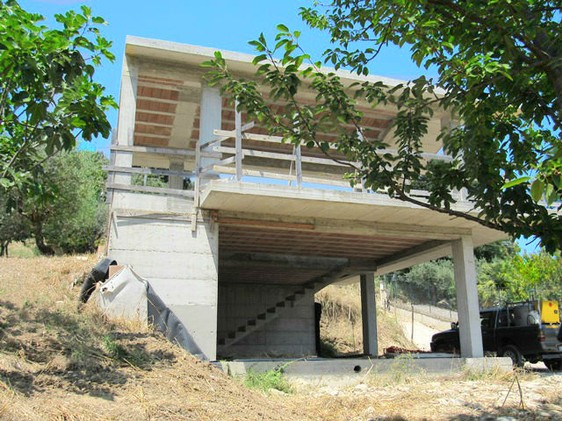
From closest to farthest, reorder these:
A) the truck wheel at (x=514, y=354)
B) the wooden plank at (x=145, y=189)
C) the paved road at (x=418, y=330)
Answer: the wooden plank at (x=145, y=189)
the truck wheel at (x=514, y=354)
the paved road at (x=418, y=330)

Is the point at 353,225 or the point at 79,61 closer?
the point at 79,61

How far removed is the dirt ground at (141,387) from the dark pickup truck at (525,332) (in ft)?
11.7

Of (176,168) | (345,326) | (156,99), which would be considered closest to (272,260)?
Result: (176,168)

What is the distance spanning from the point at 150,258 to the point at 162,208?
1045 mm

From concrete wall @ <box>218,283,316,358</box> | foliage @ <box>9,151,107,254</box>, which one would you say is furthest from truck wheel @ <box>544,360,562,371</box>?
foliage @ <box>9,151,107,254</box>

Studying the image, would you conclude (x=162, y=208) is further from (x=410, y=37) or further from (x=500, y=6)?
(x=500, y=6)

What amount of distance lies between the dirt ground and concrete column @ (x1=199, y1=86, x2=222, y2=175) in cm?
425

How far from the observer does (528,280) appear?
26375mm

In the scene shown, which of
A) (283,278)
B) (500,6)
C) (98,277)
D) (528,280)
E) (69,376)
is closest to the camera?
(500,6)

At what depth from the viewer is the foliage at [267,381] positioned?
30.7ft

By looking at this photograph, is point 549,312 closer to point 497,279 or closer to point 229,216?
point 229,216

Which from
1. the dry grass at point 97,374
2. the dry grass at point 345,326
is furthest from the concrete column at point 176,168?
the dry grass at point 345,326

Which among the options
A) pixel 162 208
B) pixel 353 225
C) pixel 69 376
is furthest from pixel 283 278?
pixel 69 376

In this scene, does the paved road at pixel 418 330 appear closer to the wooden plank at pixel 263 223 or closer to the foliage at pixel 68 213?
the wooden plank at pixel 263 223
